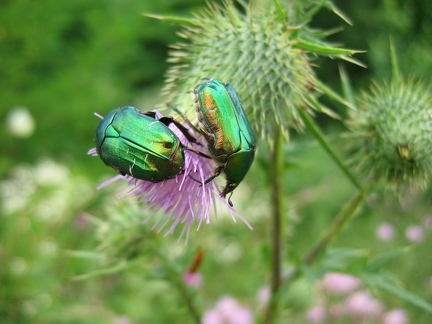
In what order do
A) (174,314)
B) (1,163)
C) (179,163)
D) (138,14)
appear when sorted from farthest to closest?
(138,14), (1,163), (174,314), (179,163)

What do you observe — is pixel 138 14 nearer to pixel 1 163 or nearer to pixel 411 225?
pixel 1 163

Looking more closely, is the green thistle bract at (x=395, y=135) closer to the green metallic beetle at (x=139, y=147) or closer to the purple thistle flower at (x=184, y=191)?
the purple thistle flower at (x=184, y=191)

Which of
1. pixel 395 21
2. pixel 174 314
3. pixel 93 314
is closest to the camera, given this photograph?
pixel 93 314

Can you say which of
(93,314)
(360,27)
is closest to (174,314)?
(93,314)

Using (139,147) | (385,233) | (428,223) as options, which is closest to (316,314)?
(385,233)

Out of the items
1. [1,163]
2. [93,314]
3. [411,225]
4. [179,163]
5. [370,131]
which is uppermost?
[1,163]

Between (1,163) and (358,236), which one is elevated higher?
(1,163)

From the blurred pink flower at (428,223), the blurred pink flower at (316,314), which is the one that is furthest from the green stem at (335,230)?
the blurred pink flower at (428,223)
